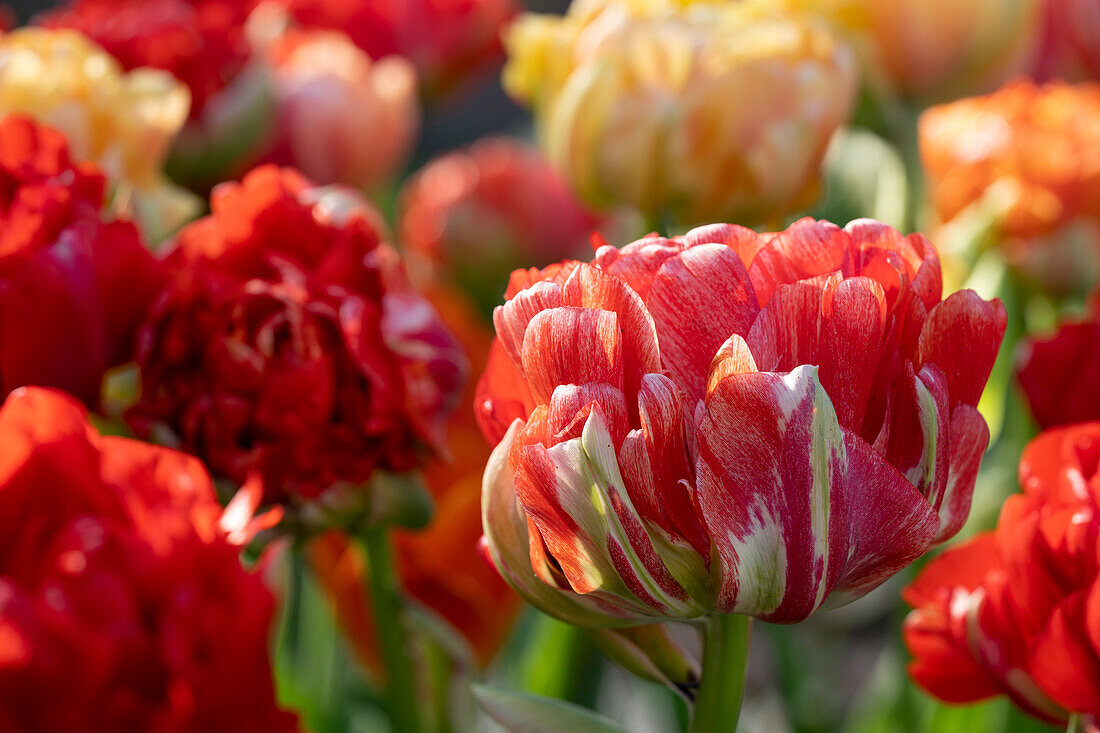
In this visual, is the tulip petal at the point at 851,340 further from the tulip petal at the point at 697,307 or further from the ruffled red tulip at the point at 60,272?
the ruffled red tulip at the point at 60,272

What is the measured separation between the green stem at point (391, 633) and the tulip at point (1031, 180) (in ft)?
0.69

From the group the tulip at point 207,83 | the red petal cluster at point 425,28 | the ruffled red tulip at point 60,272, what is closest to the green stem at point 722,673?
the ruffled red tulip at point 60,272

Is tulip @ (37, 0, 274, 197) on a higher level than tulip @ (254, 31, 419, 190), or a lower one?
higher

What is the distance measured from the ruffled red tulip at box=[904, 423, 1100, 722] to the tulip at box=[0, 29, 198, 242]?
0.21 m

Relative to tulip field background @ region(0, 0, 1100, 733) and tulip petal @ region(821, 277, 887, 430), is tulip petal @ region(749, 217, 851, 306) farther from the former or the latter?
tulip field background @ region(0, 0, 1100, 733)

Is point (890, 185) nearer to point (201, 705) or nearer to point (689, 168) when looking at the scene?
point (689, 168)

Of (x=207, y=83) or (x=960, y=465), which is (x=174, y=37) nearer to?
(x=207, y=83)

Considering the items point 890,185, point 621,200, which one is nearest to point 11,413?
point 621,200

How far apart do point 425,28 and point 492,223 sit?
0.09 m

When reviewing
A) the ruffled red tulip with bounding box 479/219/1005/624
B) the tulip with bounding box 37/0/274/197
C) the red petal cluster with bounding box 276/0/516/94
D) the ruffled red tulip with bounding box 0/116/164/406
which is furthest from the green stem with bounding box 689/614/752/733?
the red petal cluster with bounding box 276/0/516/94

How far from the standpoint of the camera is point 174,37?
390 mm

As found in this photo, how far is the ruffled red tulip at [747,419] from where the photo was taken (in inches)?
6.2

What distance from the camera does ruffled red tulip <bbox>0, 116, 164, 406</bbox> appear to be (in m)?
0.23

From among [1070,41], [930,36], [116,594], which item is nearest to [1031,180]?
[930,36]
